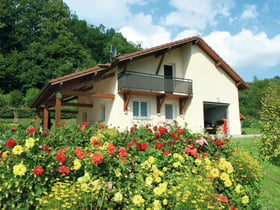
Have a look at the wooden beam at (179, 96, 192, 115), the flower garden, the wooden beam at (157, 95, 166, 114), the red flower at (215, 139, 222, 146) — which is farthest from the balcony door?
the flower garden

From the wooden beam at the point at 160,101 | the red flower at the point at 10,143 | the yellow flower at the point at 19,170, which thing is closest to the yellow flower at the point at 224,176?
the yellow flower at the point at 19,170

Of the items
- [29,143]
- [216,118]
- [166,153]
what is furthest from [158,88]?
[29,143]

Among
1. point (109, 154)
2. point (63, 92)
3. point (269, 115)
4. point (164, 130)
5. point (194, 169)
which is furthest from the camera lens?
point (63, 92)

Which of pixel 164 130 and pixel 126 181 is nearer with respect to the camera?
pixel 126 181

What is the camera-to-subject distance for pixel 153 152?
405 cm

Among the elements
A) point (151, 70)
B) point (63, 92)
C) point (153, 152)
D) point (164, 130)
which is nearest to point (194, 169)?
A: point (153, 152)

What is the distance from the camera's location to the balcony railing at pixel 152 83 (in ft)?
41.5

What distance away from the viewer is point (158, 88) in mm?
13742

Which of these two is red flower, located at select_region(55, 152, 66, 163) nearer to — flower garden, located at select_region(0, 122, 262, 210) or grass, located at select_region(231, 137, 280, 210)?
flower garden, located at select_region(0, 122, 262, 210)

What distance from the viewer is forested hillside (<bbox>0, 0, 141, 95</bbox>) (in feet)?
115

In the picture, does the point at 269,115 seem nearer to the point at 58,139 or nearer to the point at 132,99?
the point at 58,139

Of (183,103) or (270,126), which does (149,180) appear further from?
(183,103)

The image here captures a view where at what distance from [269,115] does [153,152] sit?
16.0ft

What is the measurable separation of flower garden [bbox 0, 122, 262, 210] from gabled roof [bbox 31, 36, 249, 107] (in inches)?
255
